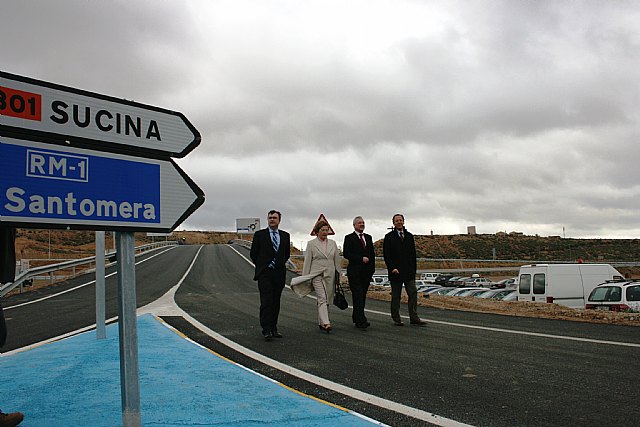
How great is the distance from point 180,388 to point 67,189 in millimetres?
2659

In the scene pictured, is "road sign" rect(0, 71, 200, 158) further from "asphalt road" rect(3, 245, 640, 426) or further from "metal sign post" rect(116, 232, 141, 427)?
"asphalt road" rect(3, 245, 640, 426)

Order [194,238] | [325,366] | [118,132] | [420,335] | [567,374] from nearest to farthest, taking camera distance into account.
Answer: [118,132]
[567,374]
[325,366]
[420,335]
[194,238]

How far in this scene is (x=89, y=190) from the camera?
9.92 ft

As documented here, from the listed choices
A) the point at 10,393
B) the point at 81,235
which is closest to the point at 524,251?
the point at 81,235

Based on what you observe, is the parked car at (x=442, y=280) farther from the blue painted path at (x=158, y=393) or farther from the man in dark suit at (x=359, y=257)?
the blue painted path at (x=158, y=393)

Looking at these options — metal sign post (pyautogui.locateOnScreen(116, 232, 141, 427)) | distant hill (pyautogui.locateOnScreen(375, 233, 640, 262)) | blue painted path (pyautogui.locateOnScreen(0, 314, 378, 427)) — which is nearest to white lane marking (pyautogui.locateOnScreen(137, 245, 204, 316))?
blue painted path (pyautogui.locateOnScreen(0, 314, 378, 427))

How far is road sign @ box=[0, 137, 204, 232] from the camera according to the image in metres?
2.76

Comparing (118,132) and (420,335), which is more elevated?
(118,132)

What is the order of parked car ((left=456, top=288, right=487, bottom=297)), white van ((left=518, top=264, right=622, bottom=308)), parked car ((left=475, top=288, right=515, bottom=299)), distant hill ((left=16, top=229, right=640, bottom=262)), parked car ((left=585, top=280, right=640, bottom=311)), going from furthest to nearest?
distant hill ((left=16, top=229, right=640, bottom=262)) < parked car ((left=456, top=288, right=487, bottom=297)) < parked car ((left=475, top=288, right=515, bottom=299)) < white van ((left=518, top=264, right=622, bottom=308)) < parked car ((left=585, top=280, right=640, bottom=311))

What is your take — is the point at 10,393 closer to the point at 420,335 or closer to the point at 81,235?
the point at 420,335

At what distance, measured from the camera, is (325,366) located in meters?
5.93

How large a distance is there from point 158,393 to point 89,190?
8.03 feet

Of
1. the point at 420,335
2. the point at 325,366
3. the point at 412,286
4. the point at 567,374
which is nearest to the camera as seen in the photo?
the point at 567,374

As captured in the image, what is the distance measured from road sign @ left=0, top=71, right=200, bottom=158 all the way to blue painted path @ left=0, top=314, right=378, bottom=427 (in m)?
2.05
